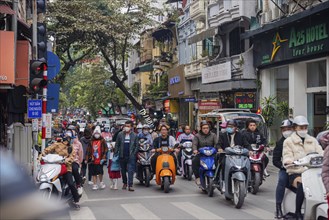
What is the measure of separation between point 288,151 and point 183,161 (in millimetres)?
8261

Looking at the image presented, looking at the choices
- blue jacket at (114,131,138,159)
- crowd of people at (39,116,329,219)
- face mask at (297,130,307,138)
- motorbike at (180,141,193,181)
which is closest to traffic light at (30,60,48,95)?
crowd of people at (39,116,329,219)

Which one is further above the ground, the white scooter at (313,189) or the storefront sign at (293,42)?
the storefront sign at (293,42)

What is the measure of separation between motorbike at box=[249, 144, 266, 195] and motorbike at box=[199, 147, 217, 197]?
46.4 inches

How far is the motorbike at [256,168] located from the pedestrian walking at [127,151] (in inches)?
120

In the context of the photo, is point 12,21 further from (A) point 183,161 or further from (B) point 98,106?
(B) point 98,106

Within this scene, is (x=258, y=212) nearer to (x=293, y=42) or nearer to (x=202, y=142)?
(x=202, y=142)

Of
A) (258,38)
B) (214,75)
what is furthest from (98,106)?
(258,38)

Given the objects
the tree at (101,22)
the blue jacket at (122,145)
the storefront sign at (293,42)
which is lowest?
the blue jacket at (122,145)

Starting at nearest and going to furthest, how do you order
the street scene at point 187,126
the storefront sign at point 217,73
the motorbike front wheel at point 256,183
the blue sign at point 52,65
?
the street scene at point 187,126 → the motorbike front wheel at point 256,183 → the blue sign at point 52,65 → the storefront sign at point 217,73

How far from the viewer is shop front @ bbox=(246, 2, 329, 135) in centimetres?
2141

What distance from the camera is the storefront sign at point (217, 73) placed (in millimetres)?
28734

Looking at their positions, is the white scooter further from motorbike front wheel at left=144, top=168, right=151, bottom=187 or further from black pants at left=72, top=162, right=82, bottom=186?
motorbike front wheel at left=144, top=168, right=151, bottom=187

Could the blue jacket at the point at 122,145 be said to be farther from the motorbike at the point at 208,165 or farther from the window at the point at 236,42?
the window at the point at 236,42

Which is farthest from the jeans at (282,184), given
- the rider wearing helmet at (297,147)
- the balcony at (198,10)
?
the balcony at (198,10)
